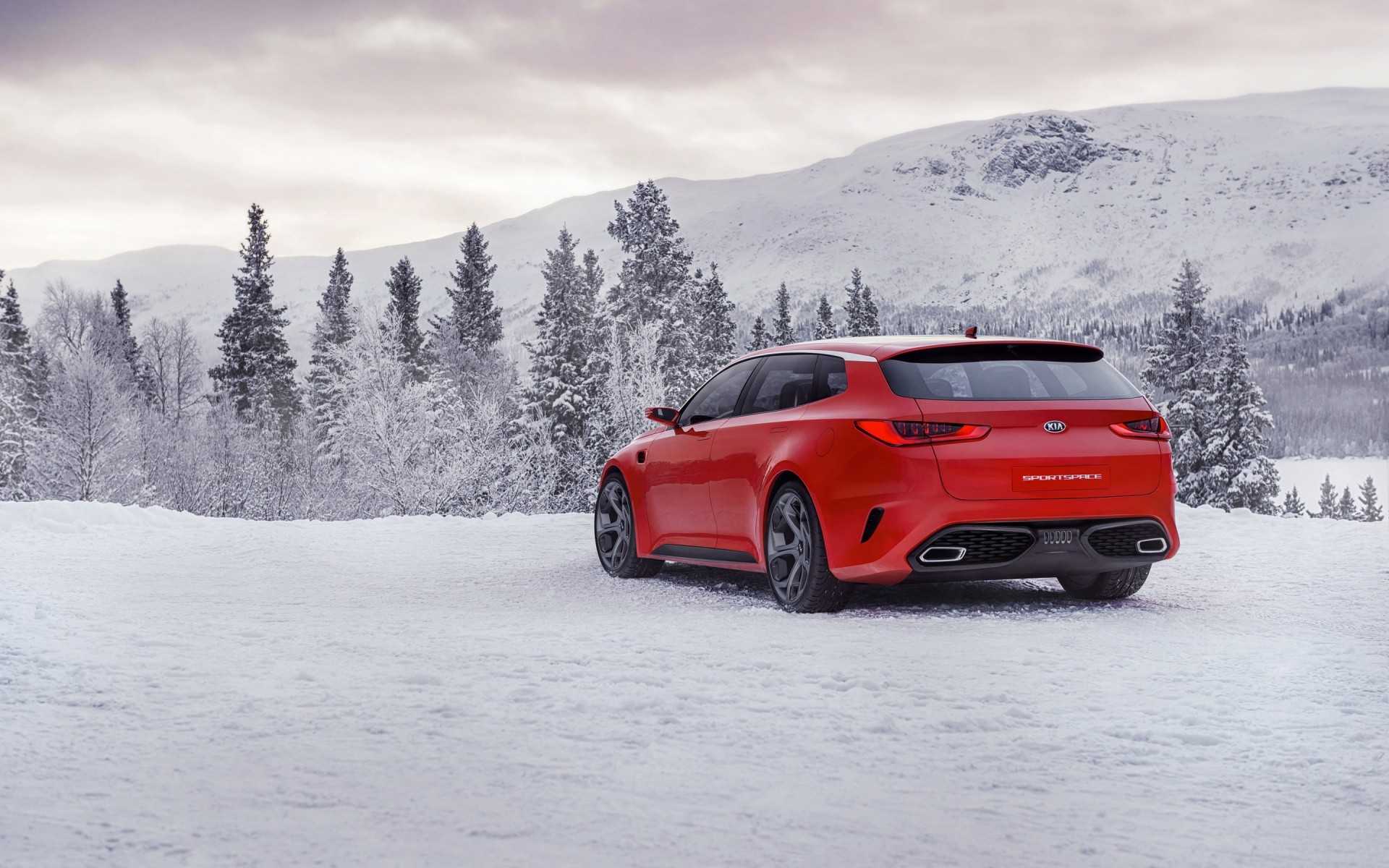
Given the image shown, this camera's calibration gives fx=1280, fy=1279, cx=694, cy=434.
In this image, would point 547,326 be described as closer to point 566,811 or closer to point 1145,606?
point 1145,606

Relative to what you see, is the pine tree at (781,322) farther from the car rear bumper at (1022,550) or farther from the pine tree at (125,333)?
the car rear bumper at (1022,550)

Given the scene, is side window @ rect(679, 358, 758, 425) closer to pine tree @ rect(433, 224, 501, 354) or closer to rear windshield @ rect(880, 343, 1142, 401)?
rear windshield @ rect(880, 343, 1142, 401)

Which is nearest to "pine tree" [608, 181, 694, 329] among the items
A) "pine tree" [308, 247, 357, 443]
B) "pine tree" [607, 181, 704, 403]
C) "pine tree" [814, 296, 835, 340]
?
"pine tree" [607, 181, 704, 403]

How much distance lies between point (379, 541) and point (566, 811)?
944 centimetres

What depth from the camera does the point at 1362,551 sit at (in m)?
10.5

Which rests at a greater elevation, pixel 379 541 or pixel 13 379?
pixel 13 379

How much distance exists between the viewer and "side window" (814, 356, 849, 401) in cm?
735

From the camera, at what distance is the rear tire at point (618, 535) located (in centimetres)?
950

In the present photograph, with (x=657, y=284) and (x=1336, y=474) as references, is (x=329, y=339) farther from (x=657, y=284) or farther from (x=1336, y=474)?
(x=1336, y=474)

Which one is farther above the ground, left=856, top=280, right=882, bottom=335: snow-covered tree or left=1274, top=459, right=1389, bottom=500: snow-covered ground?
left=856, top=280, right=882, bottom=335: snow-covered tree

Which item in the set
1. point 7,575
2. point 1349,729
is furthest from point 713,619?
point 7,575

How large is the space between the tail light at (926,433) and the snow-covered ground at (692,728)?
981mm

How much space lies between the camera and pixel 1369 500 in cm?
9625

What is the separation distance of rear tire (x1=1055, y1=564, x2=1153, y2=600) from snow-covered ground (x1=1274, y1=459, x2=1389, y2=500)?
9428 centimetres
